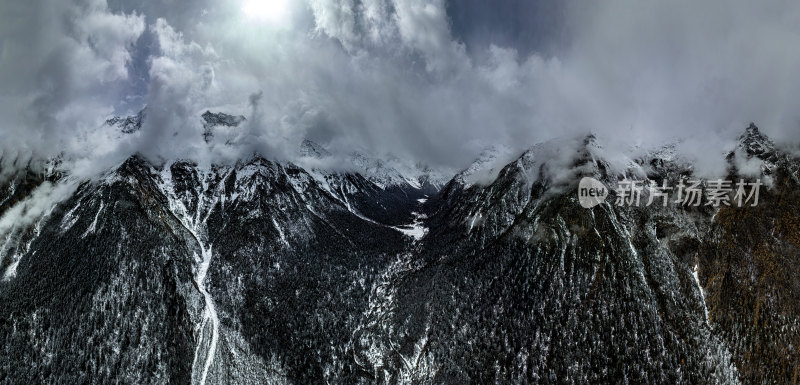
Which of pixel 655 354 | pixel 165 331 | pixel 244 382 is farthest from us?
pixel 165 331

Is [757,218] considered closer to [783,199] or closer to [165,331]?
[783,199]

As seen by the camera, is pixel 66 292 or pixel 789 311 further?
pixel 66 292

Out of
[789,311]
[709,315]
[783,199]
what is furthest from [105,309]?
[783,199]

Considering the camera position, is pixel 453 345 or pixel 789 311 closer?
pixel 789 311

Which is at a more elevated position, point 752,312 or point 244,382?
point 752,312

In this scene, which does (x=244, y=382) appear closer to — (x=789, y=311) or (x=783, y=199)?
(x=789, y=311)

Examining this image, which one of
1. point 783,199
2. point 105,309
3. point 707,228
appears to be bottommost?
point 105,309

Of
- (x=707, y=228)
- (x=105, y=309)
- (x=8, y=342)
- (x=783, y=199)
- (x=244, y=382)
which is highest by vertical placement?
(x=783, y=199)

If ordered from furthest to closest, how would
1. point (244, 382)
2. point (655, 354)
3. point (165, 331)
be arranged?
point (165, 331) → point (244, 382) → point (655, 354)

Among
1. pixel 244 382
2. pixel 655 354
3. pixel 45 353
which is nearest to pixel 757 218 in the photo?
pixel 655 354
